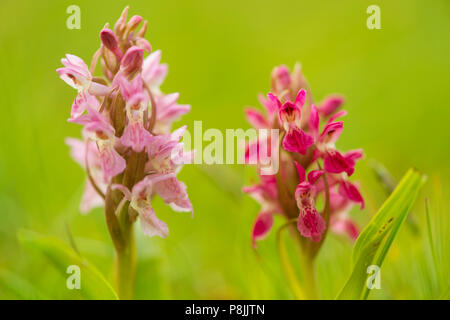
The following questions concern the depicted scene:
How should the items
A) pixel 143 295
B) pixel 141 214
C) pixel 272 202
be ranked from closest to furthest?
1. pixel 141 214
2. pixel 272 202
3. pixel 143 295

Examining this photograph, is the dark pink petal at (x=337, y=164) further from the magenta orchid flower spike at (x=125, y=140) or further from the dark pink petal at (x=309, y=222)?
the magenta orchid flower spike at (x=125, y=140)

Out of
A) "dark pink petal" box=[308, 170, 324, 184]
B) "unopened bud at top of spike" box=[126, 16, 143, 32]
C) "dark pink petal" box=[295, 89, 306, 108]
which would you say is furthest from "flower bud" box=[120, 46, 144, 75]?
"dark pink petal" box=[308, 170, 324, 184]

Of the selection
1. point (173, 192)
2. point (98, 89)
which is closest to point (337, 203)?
point (173, 192)

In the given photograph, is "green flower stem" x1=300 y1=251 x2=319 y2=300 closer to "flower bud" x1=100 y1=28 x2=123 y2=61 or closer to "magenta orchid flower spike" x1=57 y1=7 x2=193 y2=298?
"magenta orchid flower spike" x1=57 y1=7 x2=193 y2=298

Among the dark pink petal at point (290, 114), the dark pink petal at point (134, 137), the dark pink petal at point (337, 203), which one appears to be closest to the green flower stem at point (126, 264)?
the dark pink petal at point (134, 137)

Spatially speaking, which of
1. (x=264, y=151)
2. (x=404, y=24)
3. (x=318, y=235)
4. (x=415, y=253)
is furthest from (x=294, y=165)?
(x=404, y=24)

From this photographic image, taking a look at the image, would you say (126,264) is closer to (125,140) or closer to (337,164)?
(125,140)
